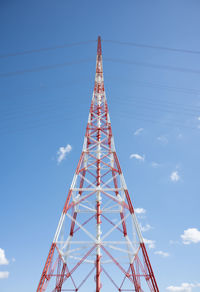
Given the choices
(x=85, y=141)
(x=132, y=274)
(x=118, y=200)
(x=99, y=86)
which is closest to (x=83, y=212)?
(x=118, y=200)

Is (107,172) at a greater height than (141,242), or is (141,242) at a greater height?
(107,172)

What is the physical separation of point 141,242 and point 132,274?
8.41 feet

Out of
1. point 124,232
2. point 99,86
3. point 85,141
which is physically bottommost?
point 124,232

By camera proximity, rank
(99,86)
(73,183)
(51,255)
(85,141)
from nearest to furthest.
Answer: (51,255) < (73,183) < (85,141) < (99,86)

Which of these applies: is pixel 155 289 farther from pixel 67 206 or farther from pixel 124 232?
pixel 67 206

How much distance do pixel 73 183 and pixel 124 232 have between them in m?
5.83

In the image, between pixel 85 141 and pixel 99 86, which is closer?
pixel 85 141

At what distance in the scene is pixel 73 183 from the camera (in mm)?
17016

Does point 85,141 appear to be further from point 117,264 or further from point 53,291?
point 53,291

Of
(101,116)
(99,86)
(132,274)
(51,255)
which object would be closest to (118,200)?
(132,274)

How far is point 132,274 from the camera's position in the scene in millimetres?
14492

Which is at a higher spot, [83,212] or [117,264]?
[83,212]

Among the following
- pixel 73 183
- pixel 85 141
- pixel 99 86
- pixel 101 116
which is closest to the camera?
pixel 73 183

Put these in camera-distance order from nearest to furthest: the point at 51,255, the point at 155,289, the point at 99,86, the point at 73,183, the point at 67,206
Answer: the point at 155,289 < the point at 51,255 < the point at 67,206 < the point at 73,183 < the point at 99,86
